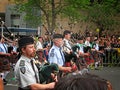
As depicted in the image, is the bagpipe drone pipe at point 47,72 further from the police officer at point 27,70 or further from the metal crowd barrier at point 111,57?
the metal crowd barrier at point 111,57

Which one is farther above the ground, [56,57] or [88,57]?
[56,57]

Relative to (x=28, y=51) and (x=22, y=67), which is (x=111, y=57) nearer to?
(x=28, y=51)

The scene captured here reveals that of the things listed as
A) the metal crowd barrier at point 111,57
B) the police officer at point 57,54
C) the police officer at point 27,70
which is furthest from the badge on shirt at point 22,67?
the metal crowd barrier at point 111,57

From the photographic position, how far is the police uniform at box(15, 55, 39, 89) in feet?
16.1

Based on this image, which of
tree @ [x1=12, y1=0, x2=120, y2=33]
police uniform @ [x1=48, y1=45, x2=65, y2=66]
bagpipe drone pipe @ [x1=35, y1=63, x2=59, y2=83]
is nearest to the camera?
bagpipe drone pipe @ [x1=35, y1=63, x2=59, y2=83]

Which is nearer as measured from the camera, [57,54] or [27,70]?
[27,70]

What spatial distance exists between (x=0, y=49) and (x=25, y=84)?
878 centimetres

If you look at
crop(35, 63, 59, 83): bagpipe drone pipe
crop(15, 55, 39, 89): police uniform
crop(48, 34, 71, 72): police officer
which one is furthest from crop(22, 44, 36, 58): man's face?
crop(48, 34, 71, 72): police officer

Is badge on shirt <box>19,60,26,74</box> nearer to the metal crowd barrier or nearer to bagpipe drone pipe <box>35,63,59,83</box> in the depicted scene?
bagpipe drone pipe <box>35,63,59,83</box>

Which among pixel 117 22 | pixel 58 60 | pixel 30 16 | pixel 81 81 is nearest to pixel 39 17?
pixel 30 16

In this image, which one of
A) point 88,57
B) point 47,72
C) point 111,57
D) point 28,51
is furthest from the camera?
point 111,57

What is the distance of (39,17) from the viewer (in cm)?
3102

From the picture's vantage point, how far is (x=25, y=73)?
4.93 metres

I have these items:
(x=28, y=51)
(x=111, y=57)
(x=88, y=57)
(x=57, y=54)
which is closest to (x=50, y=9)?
(x=111, y=57)
